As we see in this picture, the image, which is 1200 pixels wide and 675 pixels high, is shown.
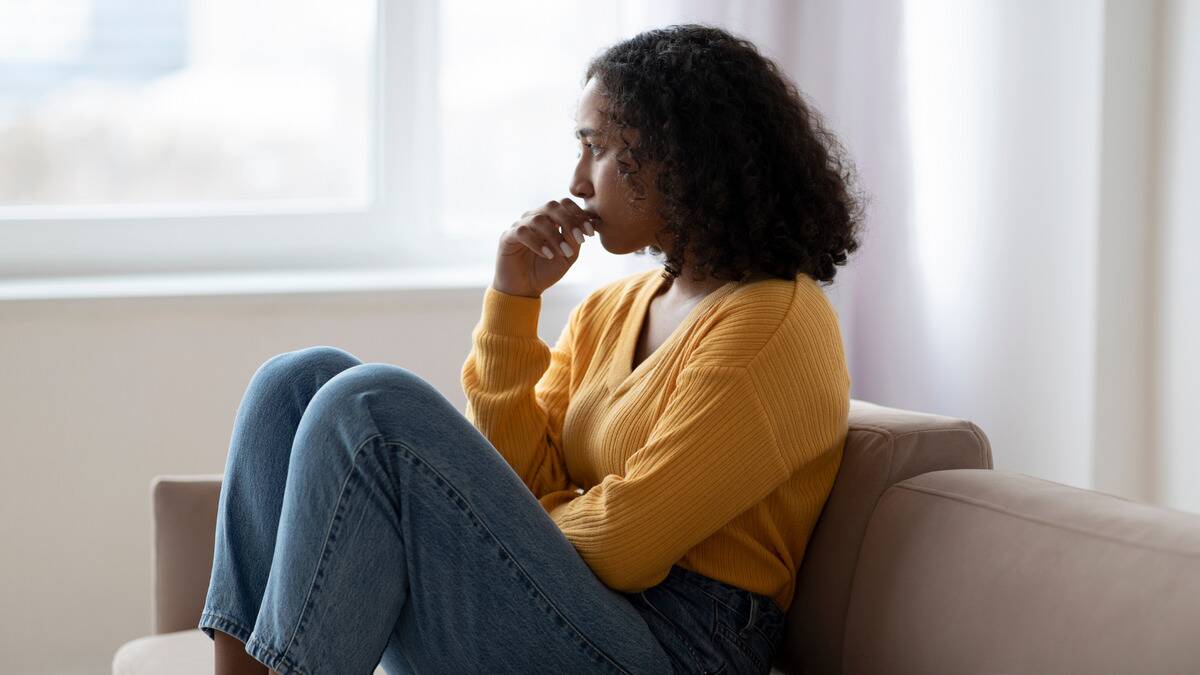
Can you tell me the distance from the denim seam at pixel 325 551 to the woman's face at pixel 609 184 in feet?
1.53

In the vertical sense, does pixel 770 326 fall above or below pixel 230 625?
above

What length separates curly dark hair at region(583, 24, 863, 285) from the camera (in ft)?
4.98

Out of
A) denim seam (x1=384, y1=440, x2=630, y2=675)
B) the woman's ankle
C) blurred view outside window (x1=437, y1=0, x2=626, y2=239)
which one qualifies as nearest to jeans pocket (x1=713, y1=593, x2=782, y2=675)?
denim seam (x1=384, y1=440, x2=630, y2=675)

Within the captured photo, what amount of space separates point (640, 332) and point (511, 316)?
164 mm

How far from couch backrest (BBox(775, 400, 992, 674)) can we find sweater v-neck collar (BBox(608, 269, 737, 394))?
0.74 ft

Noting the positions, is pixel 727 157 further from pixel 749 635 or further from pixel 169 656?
pixel 169 656

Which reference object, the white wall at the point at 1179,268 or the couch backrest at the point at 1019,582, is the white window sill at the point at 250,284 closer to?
the white wall at the point at 1179,268

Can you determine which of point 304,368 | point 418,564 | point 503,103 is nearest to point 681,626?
point 418,564

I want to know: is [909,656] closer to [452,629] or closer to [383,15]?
[452,629]

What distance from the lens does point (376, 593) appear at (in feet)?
A: 4.19

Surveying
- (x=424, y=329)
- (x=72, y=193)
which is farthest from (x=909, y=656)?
(x=72, y=193)

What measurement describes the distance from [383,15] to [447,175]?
0.34 meters

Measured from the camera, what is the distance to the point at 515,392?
5.40 ft

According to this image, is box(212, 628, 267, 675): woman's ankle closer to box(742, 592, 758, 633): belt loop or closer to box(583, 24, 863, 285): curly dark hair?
box(742, 592, 758, 633): belt loop
